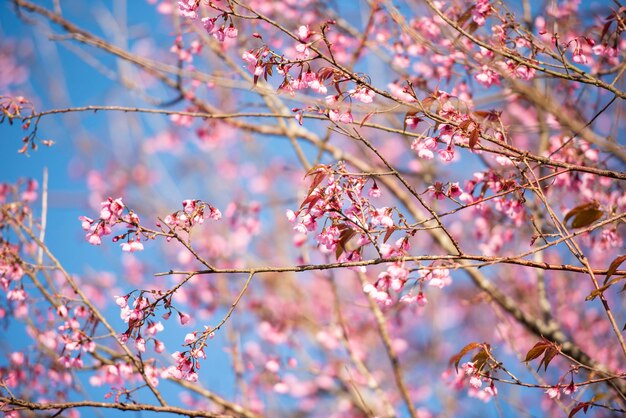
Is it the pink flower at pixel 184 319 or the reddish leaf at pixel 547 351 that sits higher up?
the pink flower at pixel 184 319

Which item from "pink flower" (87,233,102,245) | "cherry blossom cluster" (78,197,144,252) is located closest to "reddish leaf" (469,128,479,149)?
"cherry blossom cluster" (78,197,144,252)

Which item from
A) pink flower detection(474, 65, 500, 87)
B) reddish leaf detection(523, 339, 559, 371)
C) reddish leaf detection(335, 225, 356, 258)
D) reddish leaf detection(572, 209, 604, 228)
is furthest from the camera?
pink flower detection(474, 65, 500, 87)

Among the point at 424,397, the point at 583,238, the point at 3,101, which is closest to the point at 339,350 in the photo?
the point at 424,397

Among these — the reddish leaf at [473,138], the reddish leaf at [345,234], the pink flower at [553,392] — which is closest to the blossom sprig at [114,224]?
the reddish leaf at [345,234]

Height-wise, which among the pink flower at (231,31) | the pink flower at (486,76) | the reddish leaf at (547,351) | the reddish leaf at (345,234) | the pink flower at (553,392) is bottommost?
the pink flower at (553,392)

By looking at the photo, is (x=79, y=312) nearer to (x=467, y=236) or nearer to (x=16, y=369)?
(x=16, y=369)

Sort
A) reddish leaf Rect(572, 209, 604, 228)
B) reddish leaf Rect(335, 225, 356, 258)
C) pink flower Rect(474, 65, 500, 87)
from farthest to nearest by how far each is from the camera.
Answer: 1. pink flower Rect(474, 65, 500, 87)
2. reddish leaf Rect(572, 209, 604, 228)
3. reddish leaf Rect(335, 225, 356, 258)

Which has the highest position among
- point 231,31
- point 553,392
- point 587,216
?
point 231,31

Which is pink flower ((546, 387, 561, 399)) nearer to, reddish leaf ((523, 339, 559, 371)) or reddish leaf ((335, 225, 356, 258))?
reddish leaf ((523, 339, 559, 371))

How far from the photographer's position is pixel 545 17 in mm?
3453

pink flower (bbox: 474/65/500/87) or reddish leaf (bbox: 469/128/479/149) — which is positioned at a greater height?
pink flower (bbox: 474/65/500/87)

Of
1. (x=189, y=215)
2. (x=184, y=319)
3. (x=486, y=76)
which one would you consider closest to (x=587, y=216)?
(x=486, y=76)

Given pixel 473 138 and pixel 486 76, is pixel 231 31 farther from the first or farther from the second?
pixel 486 76

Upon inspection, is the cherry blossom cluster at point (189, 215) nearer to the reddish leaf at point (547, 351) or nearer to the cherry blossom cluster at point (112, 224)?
the cherry blossom cluster at point (112, 224)
